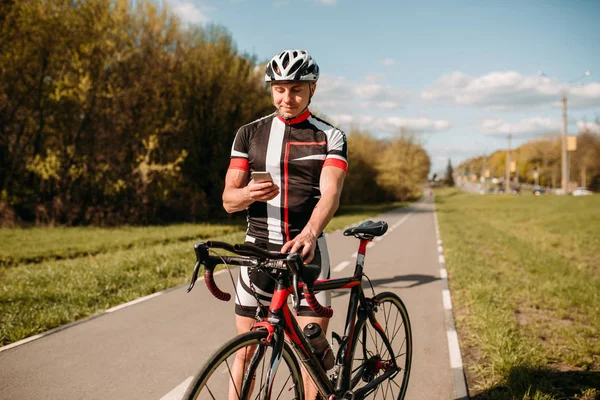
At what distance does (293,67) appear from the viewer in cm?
235

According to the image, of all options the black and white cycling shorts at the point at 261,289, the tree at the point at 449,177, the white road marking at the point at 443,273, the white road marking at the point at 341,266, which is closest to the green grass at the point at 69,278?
the white road marking at the point at 341,266

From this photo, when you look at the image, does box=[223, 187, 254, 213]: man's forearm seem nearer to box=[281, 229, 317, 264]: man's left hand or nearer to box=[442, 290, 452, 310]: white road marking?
box=[281, 229, 317, 264]: man's left hand

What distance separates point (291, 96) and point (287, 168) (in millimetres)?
395

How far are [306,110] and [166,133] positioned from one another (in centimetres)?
1901

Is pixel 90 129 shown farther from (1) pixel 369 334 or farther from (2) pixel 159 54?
(1) pixel 369 334

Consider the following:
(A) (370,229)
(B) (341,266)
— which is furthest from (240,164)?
(B) (341,266)

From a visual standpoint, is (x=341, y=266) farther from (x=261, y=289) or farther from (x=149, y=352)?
(x=261, y=289)

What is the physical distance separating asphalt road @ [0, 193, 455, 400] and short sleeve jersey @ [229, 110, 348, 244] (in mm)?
1895

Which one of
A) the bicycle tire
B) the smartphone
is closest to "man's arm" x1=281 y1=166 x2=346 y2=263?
the smartphone

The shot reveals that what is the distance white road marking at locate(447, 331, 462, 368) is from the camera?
4.22 metres

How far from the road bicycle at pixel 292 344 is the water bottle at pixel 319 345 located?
3 cm

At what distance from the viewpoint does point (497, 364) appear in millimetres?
4027

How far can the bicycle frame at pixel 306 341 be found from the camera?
79.1 inches

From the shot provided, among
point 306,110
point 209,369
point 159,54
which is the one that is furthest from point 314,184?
point 159,54
